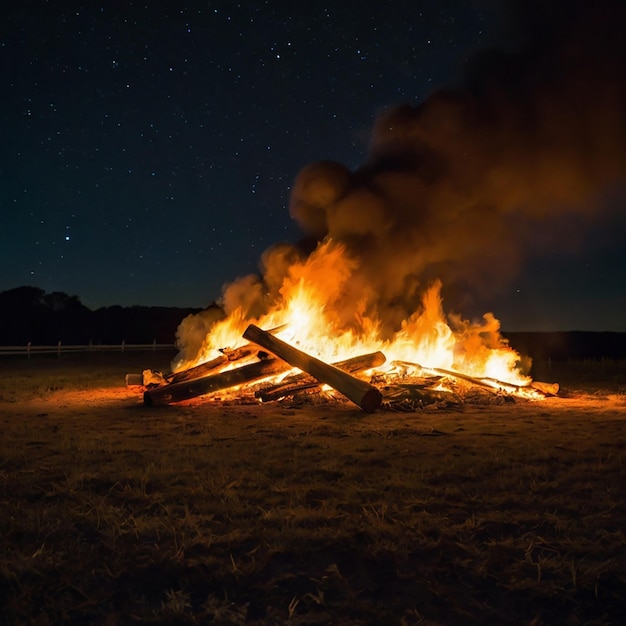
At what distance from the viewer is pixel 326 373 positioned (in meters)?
11.8

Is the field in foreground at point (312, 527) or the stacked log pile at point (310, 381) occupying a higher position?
the stacked log pile at point (310, 381)

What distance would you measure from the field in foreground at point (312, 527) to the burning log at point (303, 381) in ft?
12.4

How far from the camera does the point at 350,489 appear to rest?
5262 mm

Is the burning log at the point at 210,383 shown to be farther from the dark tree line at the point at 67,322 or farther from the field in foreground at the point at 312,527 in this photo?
the dark tree line at the point at 67,322

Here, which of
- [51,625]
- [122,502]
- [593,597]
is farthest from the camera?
[122,502]

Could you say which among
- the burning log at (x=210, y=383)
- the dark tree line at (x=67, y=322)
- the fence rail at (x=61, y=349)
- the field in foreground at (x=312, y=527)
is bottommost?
the field in foreground at (x=312, y=527)

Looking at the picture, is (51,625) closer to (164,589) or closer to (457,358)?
(164,589)

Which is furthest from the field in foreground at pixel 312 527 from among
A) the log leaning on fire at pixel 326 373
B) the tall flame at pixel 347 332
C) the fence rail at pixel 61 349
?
the fence rail at pixel 61 349

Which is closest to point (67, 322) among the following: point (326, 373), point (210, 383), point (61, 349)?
point (61, 349)

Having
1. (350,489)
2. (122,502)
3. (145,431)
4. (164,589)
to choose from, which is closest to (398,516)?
(350,489)

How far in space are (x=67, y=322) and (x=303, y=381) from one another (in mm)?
60567

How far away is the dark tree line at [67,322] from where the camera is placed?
56.3m

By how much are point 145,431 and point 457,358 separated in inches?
377

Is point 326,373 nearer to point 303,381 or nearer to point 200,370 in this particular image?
point 303,381
